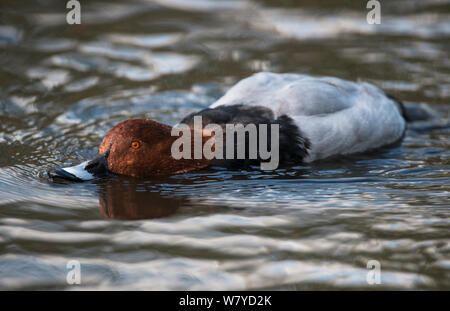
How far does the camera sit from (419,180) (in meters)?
5.48

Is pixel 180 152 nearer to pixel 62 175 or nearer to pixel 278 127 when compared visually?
pixel 278 127

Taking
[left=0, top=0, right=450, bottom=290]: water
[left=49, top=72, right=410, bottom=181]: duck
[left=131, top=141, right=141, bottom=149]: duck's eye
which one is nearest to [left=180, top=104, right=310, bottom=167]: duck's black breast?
[left=49, top=72, right=410, bottom=181]: duck

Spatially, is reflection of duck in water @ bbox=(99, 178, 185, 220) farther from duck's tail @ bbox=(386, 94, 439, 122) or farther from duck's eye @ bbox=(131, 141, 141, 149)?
duck's tail @ bbox=(386, 94, 439, 122)

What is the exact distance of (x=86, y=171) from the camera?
5488mm

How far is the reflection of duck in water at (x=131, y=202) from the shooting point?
15.7ft

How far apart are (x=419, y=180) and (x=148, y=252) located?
270cm

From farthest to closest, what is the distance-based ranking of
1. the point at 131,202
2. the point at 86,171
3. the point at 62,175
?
the point at 86,171
the point at 62,175
the point at 131,202

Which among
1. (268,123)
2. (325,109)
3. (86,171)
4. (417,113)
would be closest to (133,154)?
(86,171)

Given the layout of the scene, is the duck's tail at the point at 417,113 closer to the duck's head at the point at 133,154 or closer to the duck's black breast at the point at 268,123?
the duck's black breast at the point at 268,123

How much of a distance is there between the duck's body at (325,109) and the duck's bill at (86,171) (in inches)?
60.7

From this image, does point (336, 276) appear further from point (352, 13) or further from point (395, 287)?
point (352, 13)

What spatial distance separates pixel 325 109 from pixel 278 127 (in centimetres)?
68

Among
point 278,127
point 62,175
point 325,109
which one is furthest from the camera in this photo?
point 325,109
